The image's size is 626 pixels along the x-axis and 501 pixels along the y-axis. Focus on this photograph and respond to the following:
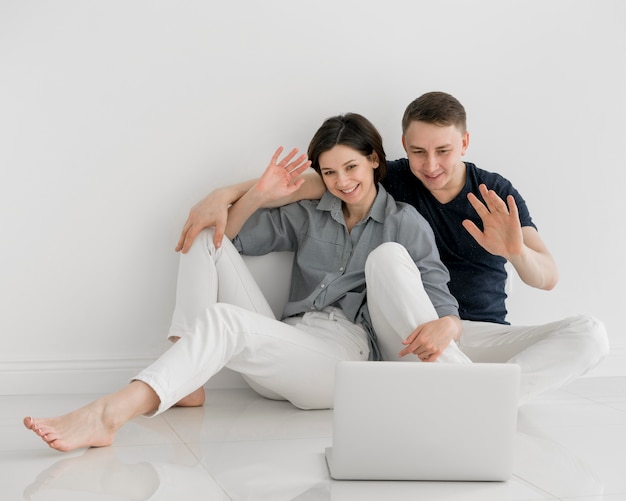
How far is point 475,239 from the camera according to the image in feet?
8.04

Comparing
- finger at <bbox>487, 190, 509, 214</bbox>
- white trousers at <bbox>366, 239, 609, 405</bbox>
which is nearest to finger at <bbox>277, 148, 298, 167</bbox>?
white trousers at <bbox>366, 239, 609, 405</bbox>

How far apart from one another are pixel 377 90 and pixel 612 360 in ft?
4.05

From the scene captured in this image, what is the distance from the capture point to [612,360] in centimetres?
298

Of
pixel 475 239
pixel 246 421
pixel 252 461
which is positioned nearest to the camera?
pixel 252 461

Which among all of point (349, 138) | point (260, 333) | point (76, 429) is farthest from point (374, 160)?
point (76, 429)

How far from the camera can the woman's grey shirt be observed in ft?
7.87

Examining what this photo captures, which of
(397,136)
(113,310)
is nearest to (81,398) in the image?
(113,310)

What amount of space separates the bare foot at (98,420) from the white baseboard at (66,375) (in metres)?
0.65

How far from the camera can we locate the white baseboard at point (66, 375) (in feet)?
8.11

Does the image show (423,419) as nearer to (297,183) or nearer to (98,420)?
(98,420)

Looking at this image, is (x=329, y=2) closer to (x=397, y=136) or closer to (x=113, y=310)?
(x=397, y=136)

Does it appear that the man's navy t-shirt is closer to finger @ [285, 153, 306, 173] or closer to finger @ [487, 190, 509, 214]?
finger @ [285, 153, 306, 173]

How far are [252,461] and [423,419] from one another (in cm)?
39

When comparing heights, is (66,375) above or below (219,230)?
below
